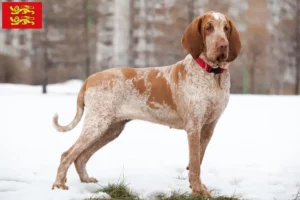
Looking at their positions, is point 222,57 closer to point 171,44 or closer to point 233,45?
point 233,45

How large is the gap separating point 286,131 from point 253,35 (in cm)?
984

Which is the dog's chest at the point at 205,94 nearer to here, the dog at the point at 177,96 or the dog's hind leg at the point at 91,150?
the dog at the point at 177,96

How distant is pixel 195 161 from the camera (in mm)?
3994

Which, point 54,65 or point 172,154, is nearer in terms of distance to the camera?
point 172,154

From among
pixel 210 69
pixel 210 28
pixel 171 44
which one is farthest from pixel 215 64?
pixel 171 44

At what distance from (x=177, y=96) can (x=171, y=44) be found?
1275 centimetres

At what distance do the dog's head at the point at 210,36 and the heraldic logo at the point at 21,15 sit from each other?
15.6 feet

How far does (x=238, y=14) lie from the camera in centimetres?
1720

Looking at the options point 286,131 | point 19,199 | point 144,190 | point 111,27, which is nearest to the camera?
point 19,199

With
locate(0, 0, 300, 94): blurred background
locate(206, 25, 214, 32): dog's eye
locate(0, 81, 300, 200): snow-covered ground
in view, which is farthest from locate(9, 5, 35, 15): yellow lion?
locate(0, 0, 300, 94): blurred background

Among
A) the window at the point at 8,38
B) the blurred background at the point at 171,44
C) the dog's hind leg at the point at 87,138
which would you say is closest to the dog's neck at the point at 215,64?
the dog's hind leg at the point at 87,138

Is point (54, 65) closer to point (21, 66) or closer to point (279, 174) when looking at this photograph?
point (21, 66)

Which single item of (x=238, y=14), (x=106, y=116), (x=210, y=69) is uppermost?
(x=238, y=14)

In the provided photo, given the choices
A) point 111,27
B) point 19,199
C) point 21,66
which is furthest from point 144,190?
point 111,27
